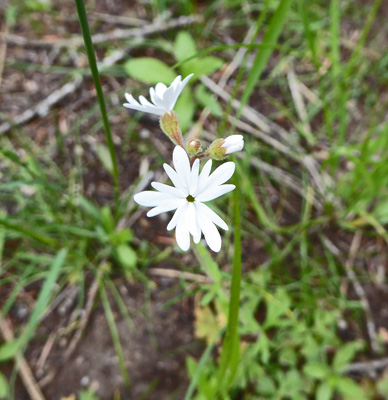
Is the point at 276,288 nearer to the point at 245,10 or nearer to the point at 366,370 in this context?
the point at 366,370

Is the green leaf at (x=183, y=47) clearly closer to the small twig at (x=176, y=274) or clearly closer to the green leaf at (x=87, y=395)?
the small twig at (x=176, y=274)

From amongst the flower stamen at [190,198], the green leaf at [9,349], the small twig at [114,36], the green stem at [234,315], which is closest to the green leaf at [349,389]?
the green stem at [234,315]

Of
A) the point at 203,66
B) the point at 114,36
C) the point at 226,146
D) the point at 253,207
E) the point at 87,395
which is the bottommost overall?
the point at 87,395

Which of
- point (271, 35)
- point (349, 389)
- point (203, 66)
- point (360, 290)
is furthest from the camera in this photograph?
point (360, 290)

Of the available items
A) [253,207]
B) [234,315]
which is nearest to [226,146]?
[234,315]

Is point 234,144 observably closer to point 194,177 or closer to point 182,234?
point 194,177

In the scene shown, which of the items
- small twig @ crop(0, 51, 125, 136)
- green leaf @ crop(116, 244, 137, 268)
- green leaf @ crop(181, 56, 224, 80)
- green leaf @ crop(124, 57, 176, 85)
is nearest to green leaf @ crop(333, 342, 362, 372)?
green leaf @ crop(116, 244, 137, 268)

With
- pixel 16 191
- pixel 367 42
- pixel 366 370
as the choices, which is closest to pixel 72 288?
pixel 16 191
